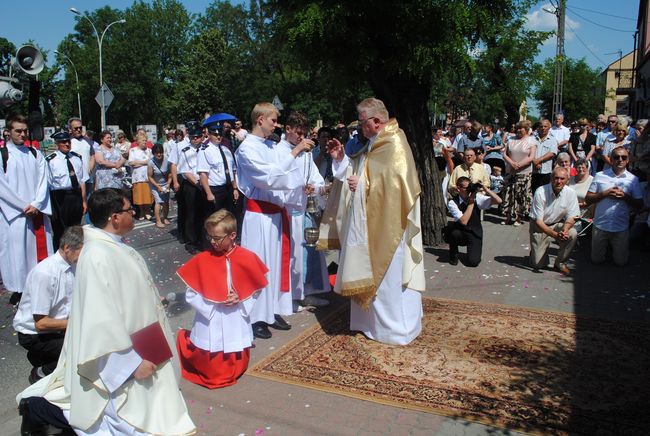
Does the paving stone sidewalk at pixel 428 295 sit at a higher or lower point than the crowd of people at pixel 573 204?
lower

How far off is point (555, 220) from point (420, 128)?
253 cm

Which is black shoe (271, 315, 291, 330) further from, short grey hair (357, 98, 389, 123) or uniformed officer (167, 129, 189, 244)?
uniformed officer (167, 129, 189, 244)

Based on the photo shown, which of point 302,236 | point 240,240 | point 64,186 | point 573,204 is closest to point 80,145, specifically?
point 64,186

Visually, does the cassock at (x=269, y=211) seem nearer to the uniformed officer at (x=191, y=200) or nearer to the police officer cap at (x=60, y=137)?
the police officer cap at (x=60, y=137)

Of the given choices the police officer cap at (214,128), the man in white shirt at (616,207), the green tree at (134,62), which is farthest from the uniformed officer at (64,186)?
the green tree at (134,62)

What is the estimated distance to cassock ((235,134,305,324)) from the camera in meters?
5.40

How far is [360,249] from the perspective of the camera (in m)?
5.25

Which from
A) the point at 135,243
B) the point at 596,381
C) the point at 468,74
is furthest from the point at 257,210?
the point at 135,243

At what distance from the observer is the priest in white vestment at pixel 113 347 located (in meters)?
3.00

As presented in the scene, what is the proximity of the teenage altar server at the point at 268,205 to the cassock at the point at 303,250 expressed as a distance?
0.16 metres

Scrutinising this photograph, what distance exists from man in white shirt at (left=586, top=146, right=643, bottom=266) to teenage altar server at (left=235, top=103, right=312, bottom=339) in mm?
4920

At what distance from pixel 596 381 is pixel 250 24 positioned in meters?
57.6

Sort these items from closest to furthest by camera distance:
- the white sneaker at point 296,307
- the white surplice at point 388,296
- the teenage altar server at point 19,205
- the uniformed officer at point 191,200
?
the white surplice at point 388,296 → the white sneaker at point 296,307 → the teenage altar server at point 19,205 → the uniformed officer at point 191,200

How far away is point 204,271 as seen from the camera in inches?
181
